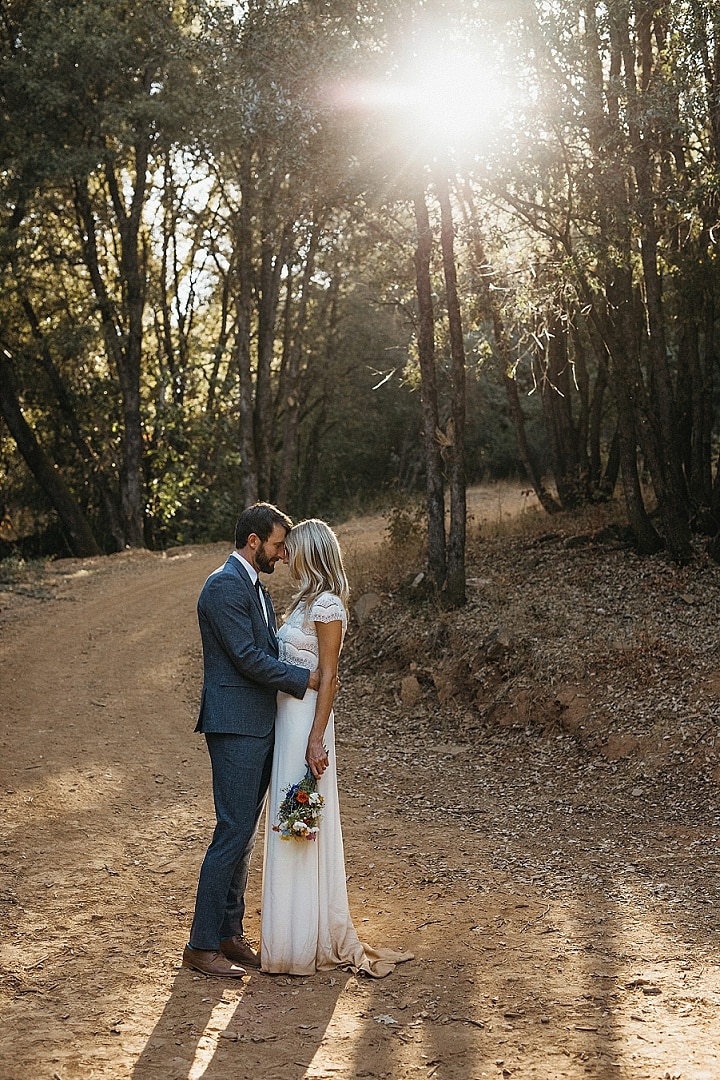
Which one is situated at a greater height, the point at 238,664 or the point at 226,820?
the point at 238,664

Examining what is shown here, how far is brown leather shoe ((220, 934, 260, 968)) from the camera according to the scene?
16.8 ft

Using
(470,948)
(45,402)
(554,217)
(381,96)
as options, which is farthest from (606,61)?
(45,402)

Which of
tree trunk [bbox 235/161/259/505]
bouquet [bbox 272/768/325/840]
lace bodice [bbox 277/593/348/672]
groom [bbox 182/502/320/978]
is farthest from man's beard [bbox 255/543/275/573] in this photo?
tree trunk [bbox 235/161/259/505]

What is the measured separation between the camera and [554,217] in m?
12.4

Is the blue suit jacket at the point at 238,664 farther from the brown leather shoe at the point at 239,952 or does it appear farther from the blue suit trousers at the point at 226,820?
the brown leather shoe at the point at 239,952

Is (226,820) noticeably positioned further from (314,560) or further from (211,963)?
(314,560)

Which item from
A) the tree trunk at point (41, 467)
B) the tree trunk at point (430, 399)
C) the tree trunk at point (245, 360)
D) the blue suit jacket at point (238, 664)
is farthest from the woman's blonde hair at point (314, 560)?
the tree trunk at point (41, 467)

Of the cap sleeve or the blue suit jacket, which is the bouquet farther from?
the cap sleeve

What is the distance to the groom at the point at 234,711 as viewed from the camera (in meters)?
4.91

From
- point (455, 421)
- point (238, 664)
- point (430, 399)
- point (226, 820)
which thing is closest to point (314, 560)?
point (238, 664)

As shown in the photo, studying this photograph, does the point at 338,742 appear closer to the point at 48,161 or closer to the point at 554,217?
the point at 554,217

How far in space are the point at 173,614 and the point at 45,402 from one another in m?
12.6

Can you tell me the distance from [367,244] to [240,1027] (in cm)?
1075

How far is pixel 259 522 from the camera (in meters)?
4.98
